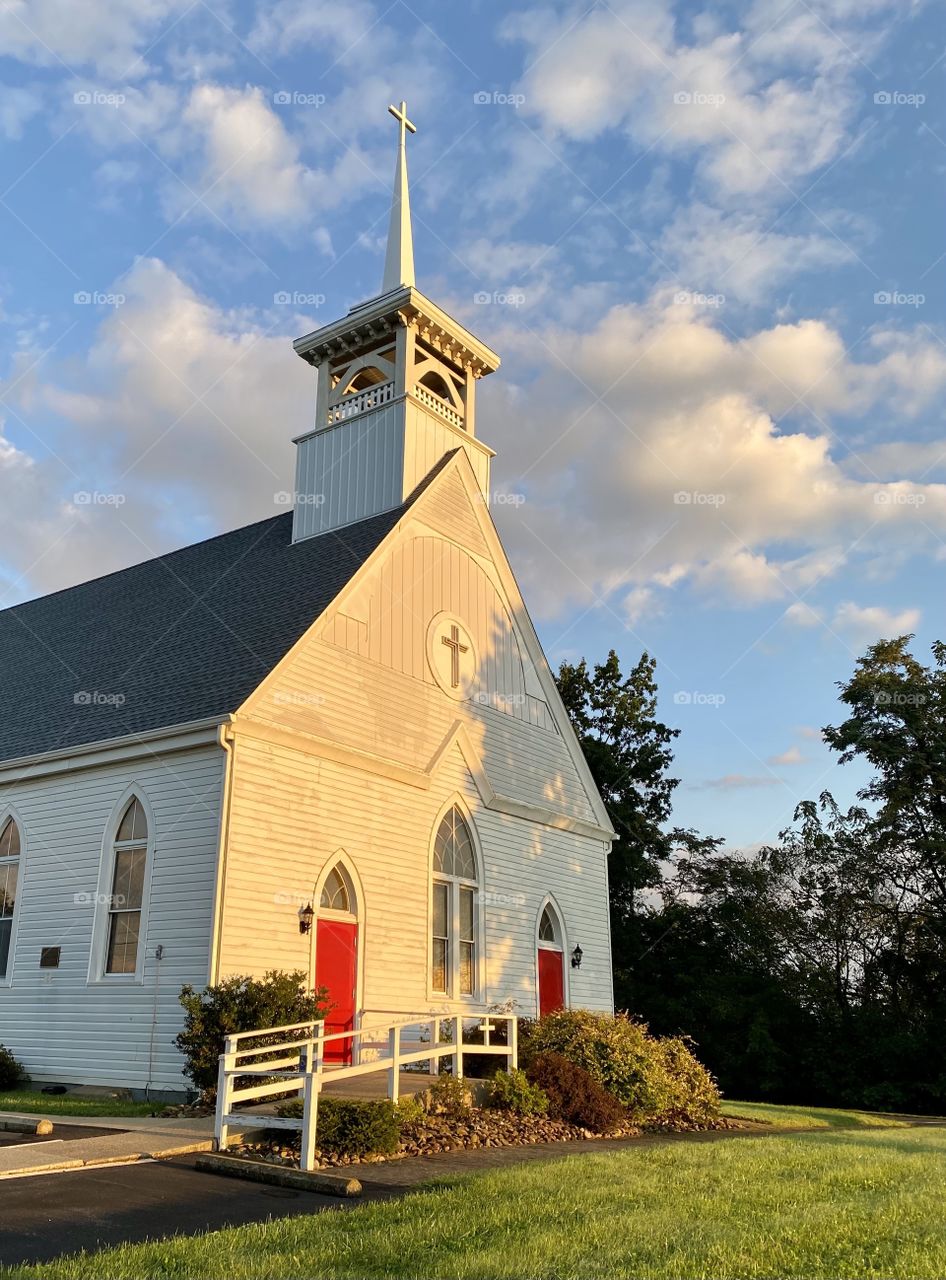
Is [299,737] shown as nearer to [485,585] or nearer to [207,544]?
[485,585]

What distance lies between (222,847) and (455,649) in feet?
24.6

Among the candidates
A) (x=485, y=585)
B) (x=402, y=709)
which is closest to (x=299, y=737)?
(x=402, y=709)

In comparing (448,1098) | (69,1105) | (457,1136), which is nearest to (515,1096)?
(448,1098)

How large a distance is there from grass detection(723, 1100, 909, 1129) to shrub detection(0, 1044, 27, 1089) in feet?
36.5

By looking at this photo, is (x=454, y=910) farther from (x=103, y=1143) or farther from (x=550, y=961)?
(x=103, y=1143)

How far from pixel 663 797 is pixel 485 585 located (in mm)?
15583

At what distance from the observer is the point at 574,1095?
14.1 metres

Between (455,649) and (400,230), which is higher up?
(400,230)

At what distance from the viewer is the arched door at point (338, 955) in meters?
16.9

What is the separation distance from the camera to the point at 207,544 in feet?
84.2

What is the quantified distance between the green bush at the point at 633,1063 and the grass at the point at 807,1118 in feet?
4.73

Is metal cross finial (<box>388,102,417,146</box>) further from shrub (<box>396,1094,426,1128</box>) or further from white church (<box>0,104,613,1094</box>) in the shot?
shrub (<box>396,1094,426,1128</box>)

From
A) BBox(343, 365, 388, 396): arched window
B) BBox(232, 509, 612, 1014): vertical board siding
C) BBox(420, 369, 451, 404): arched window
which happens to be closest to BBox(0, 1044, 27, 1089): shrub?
BBox(232, 509, 612, 1014): vertical board siding

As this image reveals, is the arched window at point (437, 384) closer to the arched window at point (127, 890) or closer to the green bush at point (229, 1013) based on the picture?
the arched window at point (127, 890)
